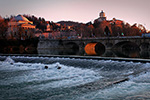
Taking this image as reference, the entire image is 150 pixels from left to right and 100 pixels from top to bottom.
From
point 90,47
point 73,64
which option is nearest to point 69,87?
point 73,64

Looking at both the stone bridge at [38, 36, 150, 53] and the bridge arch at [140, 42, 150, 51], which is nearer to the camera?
the bridge arch at [140, 42, 150, 51]

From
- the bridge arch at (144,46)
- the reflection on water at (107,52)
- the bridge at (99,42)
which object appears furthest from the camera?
the bridge at (99,42)

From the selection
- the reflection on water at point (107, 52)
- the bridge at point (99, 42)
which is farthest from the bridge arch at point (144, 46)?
the reflection on water at point (107, 52)

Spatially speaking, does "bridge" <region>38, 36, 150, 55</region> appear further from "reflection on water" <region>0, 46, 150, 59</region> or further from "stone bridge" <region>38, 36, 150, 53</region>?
"reflection on water" <region>0, 46, 150, 59</region>

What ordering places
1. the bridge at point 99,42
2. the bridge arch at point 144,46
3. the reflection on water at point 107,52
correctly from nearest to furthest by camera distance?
the reflection on water at point 107,52, the bridge arch at point 144,46, the bridge at point 99,42

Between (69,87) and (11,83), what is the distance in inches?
202

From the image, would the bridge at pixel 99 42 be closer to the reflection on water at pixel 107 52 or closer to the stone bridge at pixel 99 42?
the stone bridge at pixel 99 42

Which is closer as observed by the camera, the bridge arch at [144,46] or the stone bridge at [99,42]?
the bridge arch at [144,46]

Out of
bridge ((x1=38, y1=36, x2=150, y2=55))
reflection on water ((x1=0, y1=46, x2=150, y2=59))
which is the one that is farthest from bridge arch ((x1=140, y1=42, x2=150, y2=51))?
reflection on water ((x1=0, y1=46, x2=150, y2=59))

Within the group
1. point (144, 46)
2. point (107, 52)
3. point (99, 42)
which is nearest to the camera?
point (107, 52)

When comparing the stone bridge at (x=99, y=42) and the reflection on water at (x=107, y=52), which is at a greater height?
the stone bridge at (x=99, y=42)

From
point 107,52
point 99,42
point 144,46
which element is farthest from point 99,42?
point 144,46

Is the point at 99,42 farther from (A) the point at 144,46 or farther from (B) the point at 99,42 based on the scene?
(A) the point at 144,46

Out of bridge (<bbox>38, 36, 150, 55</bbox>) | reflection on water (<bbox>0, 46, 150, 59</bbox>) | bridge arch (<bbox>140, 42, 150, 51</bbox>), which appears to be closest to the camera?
reflection on water (<bbox>0, 46, 150, 59</bbox>)
